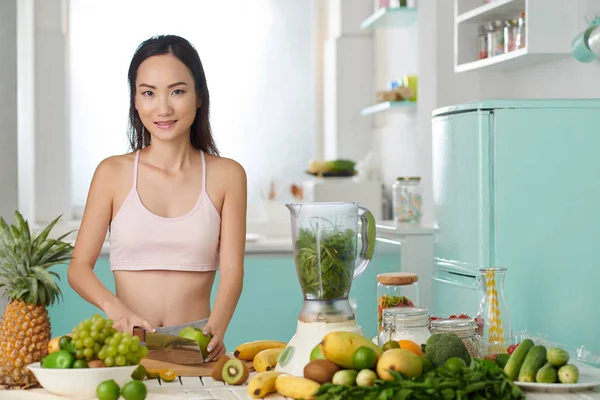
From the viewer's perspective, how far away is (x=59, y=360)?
→ 5.28ft

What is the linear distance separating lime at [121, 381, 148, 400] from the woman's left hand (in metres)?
0.40

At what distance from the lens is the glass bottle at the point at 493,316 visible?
1.87 m

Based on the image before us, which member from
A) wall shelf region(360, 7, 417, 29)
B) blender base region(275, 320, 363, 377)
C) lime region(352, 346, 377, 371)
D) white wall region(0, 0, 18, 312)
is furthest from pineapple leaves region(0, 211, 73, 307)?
wall shelf region(360, 7, 417, 29)

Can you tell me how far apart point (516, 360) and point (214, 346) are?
26.9 inches

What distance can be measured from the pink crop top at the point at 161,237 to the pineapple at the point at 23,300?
1.62 ft

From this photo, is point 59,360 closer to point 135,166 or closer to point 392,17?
point 135,166

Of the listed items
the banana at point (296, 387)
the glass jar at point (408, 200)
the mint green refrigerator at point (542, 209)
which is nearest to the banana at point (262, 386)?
the banana at point (296, 387)

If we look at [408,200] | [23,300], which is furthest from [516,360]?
[408,200]

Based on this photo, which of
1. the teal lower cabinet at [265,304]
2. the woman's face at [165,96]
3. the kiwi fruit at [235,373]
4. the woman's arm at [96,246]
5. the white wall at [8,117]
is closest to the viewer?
the kiwi fruit at [235,373]

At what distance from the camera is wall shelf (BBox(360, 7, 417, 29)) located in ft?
16.0

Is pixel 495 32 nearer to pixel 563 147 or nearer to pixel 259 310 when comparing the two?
pixel 563 147

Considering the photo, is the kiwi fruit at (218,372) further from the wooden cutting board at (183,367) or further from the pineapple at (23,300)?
the pineapple at (23,300)

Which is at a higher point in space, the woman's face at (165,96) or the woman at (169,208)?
the woman's face at (165,96)

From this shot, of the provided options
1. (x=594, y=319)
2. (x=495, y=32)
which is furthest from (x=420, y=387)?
(x=495, y=32)
